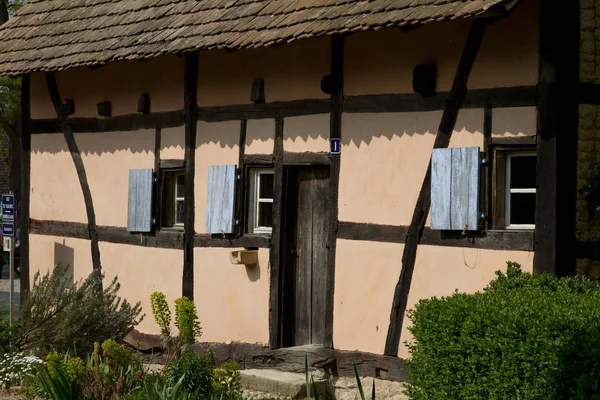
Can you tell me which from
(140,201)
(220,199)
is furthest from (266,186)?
(140,201)

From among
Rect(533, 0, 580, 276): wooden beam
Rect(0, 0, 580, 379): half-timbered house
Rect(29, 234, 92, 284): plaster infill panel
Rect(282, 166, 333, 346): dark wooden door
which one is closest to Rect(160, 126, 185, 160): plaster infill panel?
Rect(0, 0, 580, 379): half-timbered house

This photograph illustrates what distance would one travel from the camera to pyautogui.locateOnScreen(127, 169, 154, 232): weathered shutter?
1457 cm

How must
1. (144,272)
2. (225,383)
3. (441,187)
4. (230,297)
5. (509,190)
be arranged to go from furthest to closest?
(144,272) → (230,297) → (441,187) → (509,190) → (225,383)

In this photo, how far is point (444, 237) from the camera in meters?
11.1

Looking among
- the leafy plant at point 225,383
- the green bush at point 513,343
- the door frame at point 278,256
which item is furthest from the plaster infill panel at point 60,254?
the green bush at point 513,343

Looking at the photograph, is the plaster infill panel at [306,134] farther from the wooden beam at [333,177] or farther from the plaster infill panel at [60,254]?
the plaster infill panel at [60,254]

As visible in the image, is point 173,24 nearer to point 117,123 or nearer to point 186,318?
point 117,123

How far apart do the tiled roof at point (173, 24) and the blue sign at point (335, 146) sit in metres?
1.20

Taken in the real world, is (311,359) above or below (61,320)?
below

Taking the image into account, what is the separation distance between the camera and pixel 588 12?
10.6 m

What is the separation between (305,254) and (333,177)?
1.08 m

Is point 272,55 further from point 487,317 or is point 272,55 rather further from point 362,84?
point 487,317

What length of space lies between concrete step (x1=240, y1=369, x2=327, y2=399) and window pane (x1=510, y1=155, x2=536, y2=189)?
105 inches

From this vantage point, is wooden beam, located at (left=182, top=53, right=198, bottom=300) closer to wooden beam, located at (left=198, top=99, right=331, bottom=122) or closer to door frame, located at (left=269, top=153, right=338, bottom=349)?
wooden beam, located at (left=198, top=99, right=331, bottom=122)
